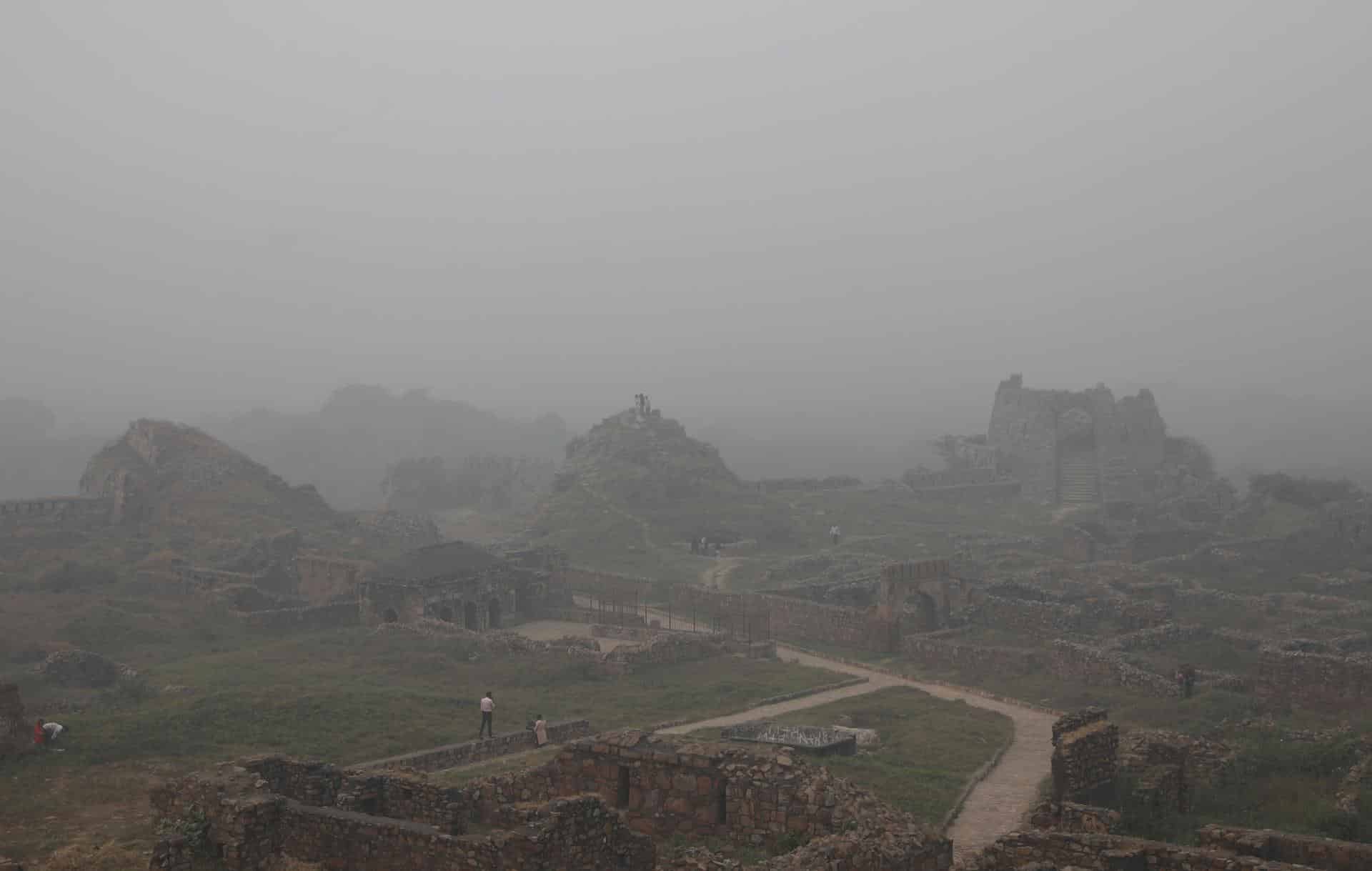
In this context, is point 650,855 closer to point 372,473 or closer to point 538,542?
point 538,542

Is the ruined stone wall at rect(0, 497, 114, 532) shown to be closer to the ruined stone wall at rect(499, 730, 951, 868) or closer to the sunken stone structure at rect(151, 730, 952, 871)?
the sunken stone structure at rect(151, 730, 952, 871)

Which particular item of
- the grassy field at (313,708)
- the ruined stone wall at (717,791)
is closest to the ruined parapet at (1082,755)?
the ruined stone wall at (717,791)

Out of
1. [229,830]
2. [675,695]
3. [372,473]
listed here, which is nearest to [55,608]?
[675,695]

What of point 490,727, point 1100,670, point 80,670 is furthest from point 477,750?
point 1100,670

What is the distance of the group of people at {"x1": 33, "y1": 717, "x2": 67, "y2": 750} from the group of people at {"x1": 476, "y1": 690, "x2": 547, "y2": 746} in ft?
27.4

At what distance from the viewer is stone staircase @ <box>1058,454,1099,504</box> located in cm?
8456

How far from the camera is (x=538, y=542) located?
66625 mm

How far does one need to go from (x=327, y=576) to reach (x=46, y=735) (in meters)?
27.8

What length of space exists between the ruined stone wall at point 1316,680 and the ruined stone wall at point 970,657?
23.0ft

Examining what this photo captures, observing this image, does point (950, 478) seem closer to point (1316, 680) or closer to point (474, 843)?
point (1316, 680)

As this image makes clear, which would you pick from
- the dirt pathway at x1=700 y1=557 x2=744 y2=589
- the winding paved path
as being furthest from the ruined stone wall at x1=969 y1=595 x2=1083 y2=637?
the dirt pathway at x1=700 y1=557 x2=744 y2=589

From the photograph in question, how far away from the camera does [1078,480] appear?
284ft

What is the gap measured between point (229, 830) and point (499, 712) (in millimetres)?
15035

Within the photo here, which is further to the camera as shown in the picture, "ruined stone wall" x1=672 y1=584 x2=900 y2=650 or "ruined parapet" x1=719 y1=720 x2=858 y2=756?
"ruined stone wall" x1=672 y1=584 x2=900 y2=650
